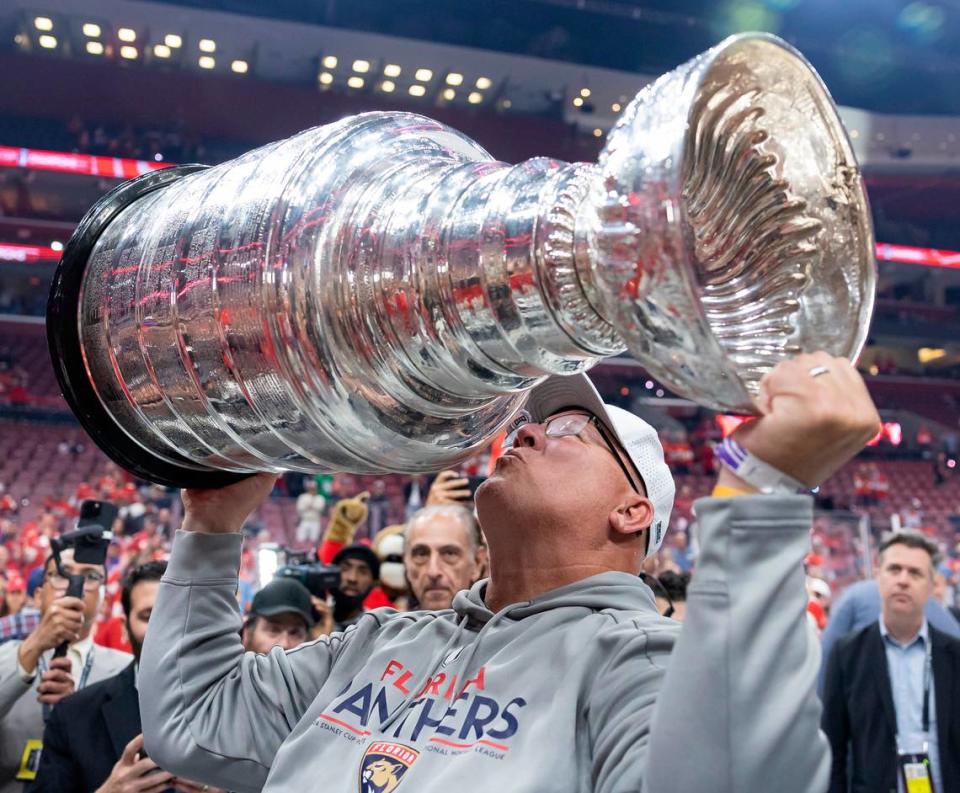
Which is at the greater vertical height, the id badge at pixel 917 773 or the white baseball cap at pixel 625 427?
the white baseball cap at pixel 625 427

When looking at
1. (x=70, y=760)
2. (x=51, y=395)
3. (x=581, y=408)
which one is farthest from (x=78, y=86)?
(x=581, y=408)

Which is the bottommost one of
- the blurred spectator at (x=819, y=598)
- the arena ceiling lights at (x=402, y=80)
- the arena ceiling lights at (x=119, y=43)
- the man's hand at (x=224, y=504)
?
the man's hand at (x=224, y=504)

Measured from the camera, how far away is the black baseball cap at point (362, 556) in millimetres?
3365

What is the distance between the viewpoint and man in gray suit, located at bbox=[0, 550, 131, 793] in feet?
7.80

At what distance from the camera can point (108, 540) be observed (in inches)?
80.0

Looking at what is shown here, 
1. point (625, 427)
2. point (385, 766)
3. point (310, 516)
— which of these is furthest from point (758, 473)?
point (310, 516)

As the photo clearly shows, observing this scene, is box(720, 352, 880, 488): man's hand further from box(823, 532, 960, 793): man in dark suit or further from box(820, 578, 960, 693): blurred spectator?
box(820, 578, 960, 693): blurred spectator

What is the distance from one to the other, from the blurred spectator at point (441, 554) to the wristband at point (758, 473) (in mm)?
1890

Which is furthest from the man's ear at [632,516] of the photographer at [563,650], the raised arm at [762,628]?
the raised arm at [762,628]

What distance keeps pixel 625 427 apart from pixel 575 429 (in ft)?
0.24

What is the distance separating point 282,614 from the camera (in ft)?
9.11

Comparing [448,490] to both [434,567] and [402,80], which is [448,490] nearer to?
[434,567]

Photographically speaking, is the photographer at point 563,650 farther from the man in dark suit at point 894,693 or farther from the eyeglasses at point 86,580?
the man in dark suit at point 894,693

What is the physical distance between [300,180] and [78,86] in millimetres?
16042
